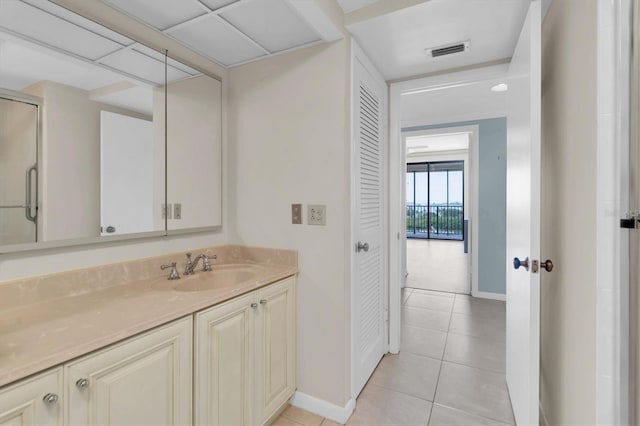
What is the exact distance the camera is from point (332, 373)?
173 cm

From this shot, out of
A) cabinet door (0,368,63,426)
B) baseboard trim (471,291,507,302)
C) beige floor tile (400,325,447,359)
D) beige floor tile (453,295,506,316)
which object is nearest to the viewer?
cabinet door (0,368,63,426)

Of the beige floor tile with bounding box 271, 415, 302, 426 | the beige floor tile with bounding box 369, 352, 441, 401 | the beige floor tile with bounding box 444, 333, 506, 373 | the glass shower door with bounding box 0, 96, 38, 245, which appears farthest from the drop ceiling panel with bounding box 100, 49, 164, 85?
the beige floor tile with bounding box 444, 333, 506, 373

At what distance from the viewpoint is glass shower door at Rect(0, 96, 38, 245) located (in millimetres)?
1124

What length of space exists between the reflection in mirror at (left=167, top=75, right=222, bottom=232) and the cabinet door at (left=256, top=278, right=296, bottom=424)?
2.32ft

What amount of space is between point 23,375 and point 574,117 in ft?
6.38

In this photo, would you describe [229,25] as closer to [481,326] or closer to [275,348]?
[275,348]

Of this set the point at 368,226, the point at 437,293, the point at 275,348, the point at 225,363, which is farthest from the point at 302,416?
the point at 437,293

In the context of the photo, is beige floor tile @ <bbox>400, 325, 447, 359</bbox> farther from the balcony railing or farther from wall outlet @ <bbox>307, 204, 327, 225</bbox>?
the balcony railing

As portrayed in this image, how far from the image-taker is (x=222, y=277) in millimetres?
1786

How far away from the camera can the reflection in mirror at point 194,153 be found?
1.76 meters

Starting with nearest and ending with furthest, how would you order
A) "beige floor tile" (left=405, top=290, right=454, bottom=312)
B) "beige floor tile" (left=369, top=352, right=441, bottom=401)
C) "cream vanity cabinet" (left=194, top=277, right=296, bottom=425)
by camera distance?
"cream vanity cabinet" (left=194, top=277, right=296, bottom=425)
"beige floor tile" (left=369, top=352, right=441, bottom=401)
"beige floor tile" (left=405, top=290, right=454, bottom=312)

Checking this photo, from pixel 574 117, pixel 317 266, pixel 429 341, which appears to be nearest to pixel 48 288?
pixel 317 266

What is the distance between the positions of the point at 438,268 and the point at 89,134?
5.51 metres

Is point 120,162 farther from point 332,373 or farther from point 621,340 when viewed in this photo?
point 621,340
